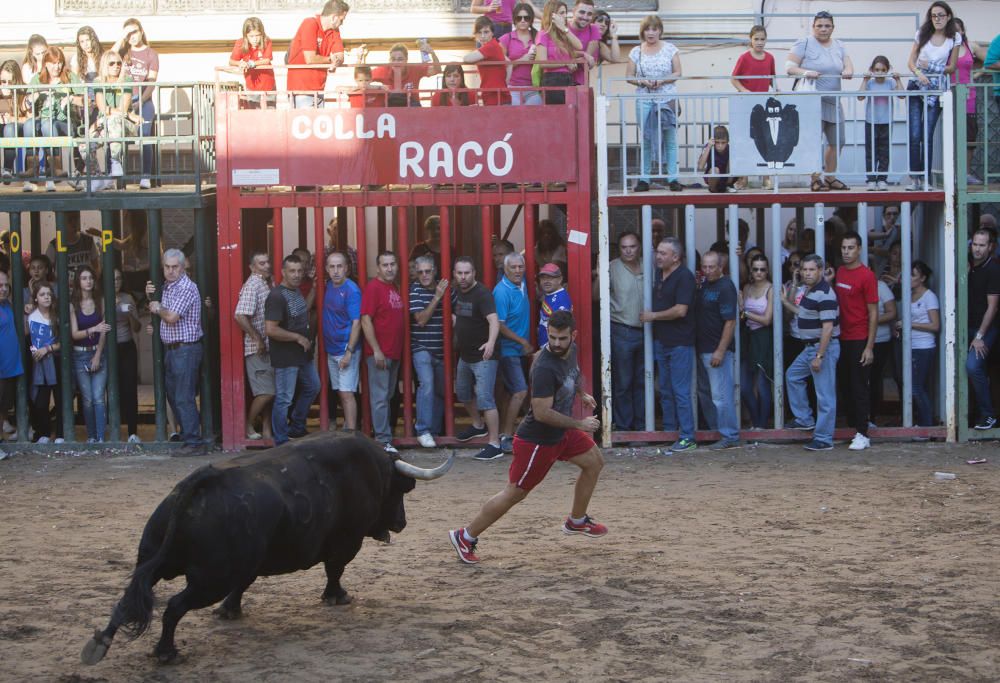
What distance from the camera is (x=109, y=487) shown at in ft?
39.4

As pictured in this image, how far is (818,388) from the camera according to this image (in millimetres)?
13016

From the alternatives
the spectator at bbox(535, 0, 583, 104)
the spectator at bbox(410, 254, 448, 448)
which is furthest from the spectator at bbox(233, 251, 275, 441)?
the spectator at bbox(535, 0, 583, 104)

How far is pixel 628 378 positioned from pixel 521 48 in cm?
344

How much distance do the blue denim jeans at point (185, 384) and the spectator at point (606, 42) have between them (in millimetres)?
4882

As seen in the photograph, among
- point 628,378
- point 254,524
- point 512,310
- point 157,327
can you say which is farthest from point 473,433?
point 254,524

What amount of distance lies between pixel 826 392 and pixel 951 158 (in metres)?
2.54

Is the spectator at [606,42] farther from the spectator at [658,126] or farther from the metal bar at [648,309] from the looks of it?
the metal bar at [648,309]

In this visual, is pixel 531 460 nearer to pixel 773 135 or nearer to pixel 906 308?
pixel 773 135

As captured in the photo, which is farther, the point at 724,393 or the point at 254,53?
the point at 254,53

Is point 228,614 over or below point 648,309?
below

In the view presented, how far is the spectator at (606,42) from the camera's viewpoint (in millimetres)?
13961

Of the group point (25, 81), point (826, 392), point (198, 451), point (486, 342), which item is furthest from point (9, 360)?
point (826, 392)

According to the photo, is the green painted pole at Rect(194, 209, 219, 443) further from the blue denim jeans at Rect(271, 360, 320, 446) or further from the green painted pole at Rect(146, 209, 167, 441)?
the blue denim jeans at Rect(271, 360, 320, 446)

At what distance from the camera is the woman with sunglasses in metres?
13.7
